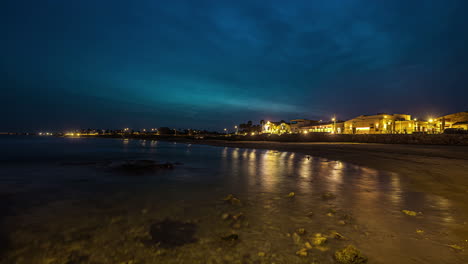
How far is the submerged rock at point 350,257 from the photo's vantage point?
12.7 ft

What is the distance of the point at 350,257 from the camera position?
154 inches

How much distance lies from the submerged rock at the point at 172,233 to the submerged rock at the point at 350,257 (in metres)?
3.12

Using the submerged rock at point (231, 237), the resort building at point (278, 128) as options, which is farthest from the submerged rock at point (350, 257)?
the resort building at point (278, 128)

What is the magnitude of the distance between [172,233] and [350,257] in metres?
4.03

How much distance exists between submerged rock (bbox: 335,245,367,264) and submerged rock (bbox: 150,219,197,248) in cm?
312

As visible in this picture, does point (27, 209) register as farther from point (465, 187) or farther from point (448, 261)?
point (465, 187)

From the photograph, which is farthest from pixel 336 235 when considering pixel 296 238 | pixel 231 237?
pixel 231 237

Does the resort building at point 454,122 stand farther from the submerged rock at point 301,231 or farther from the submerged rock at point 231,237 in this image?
the submerged rock at point 231,237

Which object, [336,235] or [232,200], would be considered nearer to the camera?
[336,235]

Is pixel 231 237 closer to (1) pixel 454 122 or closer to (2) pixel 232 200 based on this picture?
(2) pixel 232 200

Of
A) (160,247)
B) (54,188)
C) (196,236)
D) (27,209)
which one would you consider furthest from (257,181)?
(54,188)

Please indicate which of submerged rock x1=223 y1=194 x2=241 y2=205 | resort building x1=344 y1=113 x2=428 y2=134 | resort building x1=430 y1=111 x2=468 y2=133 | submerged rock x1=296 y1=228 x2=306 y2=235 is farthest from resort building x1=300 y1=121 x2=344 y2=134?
submerged rock x1=296 y1=228 x2=306 y2=235

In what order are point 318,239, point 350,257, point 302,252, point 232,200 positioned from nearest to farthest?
1. point 350,257
2. point 302,252
3. point 318,239
4. point 232,200

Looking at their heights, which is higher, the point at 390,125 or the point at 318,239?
the point at 390,125
